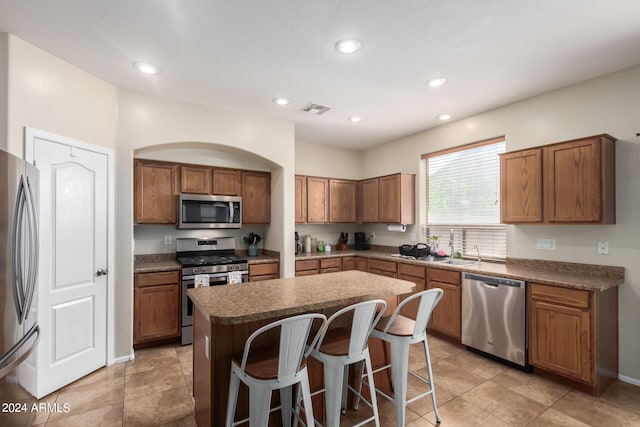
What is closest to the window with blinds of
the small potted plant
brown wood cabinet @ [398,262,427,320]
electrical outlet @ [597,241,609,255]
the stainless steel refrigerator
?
brown wood cabinet @ [398,262,427,320]

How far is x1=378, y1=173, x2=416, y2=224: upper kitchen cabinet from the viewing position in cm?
475

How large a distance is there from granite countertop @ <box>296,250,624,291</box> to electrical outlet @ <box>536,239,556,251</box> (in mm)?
141

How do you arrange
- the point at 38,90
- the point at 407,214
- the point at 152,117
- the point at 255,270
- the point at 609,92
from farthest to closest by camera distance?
the point at 407,214, the point at 255,270, the point at 152,117, the point at 609,92, the point at 38,90

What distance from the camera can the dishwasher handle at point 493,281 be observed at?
297 centimetres

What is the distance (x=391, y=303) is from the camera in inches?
101

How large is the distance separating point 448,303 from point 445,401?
4.52 ft

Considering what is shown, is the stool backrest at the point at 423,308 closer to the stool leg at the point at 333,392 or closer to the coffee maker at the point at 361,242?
the stool leg at the point at 333,392

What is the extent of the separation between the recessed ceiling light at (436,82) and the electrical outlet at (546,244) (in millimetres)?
1949

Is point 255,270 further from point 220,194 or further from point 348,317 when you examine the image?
point 348,317

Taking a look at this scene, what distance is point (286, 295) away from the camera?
211cm

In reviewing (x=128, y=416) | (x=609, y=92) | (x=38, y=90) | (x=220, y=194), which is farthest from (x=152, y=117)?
(x=609, y=92)

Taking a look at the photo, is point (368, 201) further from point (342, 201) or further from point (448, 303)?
point (448, 303)

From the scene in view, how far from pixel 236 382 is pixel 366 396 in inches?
→ 47.6

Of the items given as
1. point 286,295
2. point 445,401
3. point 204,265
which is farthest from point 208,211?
point 445,401
